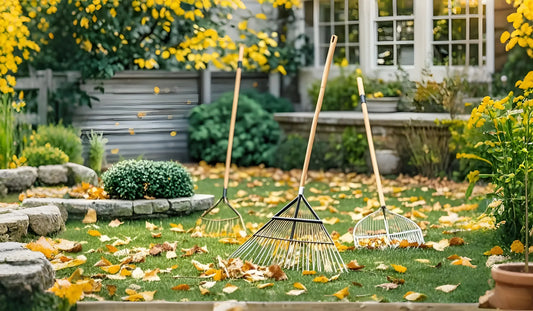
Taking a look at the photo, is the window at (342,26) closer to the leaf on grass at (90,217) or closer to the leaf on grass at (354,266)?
the leaf on grass at (90,217)

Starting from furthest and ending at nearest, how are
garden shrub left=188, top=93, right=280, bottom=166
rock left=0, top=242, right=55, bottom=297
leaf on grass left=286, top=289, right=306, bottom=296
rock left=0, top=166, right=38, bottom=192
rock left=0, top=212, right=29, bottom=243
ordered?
garden shrub left=188, top=93, right=280, bottom=166 < rock left=0, top=166, right=38, bottom=192 < rock left=0, top=212, right=29, bottom=243 < leaf on grass left=286, top=289, right=306, bottom=296 < rock left=0, top=242, right=55, bottom=297

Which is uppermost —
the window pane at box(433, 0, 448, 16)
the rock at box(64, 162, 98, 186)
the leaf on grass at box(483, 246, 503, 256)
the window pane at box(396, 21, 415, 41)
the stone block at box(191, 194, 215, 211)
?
the window pane at box(433, 0, 448, 16)

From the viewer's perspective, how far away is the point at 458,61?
9586 mm

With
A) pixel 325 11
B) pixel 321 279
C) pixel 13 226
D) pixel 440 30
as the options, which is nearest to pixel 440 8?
pixel 440 30

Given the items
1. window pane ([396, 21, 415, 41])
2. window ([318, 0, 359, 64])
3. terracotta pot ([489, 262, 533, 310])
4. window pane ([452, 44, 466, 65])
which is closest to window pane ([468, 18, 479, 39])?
window pane ([452, 44, 466, 65])

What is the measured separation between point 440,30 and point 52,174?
4308 mm

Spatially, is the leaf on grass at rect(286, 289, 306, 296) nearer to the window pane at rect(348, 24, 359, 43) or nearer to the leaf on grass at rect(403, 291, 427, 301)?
the leaf on grass at rect(403, 291, 427, 301)

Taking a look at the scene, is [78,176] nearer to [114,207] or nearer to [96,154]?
[96,154]

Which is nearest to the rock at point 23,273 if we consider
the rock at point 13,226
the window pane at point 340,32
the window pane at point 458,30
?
the rock at point 13,226

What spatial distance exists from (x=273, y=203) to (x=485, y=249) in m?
2.61

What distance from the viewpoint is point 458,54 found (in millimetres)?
9609

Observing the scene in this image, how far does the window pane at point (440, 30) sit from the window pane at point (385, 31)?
0.45 meters

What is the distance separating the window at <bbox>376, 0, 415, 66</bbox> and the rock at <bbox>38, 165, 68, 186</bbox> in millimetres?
3721

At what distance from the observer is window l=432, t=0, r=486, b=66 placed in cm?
952
